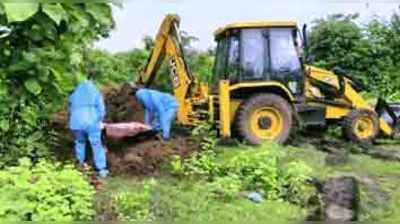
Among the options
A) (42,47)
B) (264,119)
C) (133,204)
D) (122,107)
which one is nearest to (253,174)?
(133,204)

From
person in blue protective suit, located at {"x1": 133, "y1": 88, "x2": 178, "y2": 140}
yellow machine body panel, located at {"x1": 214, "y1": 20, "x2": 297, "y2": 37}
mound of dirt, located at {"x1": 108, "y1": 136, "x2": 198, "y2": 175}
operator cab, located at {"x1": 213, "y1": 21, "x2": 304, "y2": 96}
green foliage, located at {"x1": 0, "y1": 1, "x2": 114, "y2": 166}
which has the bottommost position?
mound of dirt, located at {"x1": 108, "y1": 136, "x2": 198, "y2": 175}

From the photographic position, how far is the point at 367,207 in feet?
23.7

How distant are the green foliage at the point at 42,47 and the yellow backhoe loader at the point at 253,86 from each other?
7.79 metres

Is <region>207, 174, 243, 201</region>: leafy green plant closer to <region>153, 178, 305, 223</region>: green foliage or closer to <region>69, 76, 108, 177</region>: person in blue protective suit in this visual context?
<region>153, 178, 305, 223</region>: green foliage

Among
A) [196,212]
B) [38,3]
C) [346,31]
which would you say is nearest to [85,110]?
[196,212]

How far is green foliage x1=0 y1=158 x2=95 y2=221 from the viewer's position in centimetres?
491

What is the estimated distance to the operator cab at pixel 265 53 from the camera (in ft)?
36.0

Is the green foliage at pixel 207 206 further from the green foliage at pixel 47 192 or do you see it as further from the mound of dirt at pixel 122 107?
the mound of dirt at pixel 122 107

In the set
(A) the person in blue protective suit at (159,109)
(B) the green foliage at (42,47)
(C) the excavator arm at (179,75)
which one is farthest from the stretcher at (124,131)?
(B) the green foliage at (42,47)

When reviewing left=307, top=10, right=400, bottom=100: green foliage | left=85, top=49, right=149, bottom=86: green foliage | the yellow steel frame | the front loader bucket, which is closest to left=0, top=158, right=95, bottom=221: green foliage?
the yellow steel frame

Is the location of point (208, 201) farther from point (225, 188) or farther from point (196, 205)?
point (225, 188)

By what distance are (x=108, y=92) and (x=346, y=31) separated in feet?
33.1

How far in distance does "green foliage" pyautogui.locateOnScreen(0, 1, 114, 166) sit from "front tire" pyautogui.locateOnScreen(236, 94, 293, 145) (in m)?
7.75

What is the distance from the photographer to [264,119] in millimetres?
10984
